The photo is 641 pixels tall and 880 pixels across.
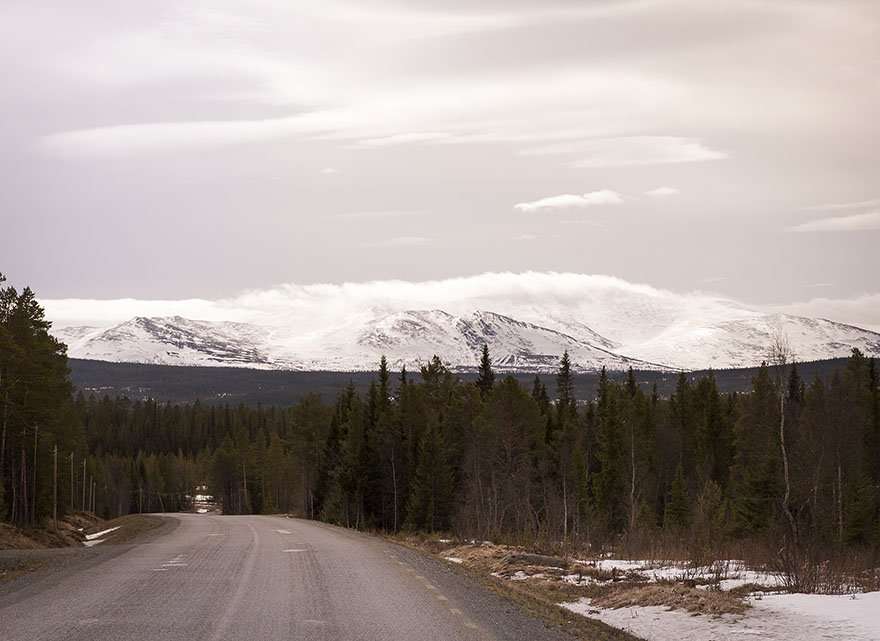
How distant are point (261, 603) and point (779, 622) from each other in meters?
7.87

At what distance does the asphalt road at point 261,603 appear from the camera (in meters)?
13.2

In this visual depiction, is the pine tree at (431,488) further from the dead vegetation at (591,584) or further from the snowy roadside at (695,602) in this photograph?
the snowy roadside at (695,602)

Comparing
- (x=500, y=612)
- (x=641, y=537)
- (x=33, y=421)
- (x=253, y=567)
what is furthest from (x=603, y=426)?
(x=500, y=612)

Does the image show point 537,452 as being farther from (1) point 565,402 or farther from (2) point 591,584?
(2) point 591,584

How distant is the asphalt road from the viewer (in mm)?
13195

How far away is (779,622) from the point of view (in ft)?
42.7

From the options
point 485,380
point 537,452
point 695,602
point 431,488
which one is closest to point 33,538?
point 431,488

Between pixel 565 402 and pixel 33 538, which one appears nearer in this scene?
pixel 33 538

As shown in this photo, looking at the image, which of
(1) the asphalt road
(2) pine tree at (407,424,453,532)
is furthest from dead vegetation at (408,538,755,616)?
(2) pine tree at (407,424,453,532)

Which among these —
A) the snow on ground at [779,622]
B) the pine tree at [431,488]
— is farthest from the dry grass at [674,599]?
the pine tree at [431,488]

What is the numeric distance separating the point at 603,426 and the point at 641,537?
5691 cm

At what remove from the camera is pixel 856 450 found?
66625mm

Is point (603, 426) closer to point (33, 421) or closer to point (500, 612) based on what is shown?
point (33, 421)

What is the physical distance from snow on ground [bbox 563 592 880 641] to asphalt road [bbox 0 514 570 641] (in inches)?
69.5
